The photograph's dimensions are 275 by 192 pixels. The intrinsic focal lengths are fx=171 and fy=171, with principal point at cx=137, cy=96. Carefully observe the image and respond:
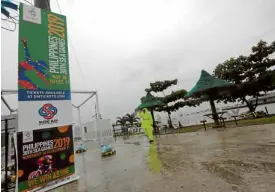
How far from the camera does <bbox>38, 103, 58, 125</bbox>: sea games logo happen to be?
336cm

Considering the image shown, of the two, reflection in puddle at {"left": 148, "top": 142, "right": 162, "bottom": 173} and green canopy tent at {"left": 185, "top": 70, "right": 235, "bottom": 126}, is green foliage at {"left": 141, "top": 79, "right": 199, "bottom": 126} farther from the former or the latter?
reflection in puddle at {"left": 148, "top": 142, "right": 162, "bottom": 173}

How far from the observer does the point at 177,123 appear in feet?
51.5

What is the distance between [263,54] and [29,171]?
650 inches

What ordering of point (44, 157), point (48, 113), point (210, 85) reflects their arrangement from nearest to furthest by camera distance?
point (44, 157) < point (48, 113) < point (210, 85)

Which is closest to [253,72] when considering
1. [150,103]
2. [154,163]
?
[150,103]

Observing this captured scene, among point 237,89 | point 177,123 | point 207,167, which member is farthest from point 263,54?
point 207,167

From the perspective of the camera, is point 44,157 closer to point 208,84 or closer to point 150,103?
point 208,84

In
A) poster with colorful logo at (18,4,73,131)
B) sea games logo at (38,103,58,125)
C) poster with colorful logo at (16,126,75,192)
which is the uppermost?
poster with colorful logo at (18,4,73,131)

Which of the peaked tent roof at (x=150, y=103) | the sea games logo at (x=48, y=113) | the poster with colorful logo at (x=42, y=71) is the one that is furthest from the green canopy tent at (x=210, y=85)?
the sea games logo at (x=48, y=113)

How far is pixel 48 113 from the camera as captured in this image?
3459 millimetres

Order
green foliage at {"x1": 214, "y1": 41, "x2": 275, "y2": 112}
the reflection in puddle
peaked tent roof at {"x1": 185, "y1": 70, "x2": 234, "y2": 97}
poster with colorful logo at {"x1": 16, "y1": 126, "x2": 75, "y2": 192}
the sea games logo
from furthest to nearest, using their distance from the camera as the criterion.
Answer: green foliage at {"x1": 214, "y1": 41, "x2": 275, "y2": 112}, peaked tent roof at {"x1": 185, "y1": 70, "x2": 234, "y2": 97}, the sea games logo, the reflection in puddle, poster with colorful logo at {"x1": 16, "y1": 126, "x2": 75, "y2": 192}

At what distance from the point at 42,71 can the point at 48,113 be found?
0.86 meters

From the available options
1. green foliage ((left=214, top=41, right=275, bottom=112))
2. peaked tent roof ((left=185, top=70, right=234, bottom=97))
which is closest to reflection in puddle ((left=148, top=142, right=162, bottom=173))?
peaked tent roof ((left=185, top=70, right=234, bottom=97))

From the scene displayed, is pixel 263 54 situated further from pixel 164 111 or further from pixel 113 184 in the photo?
pixel 113 184
